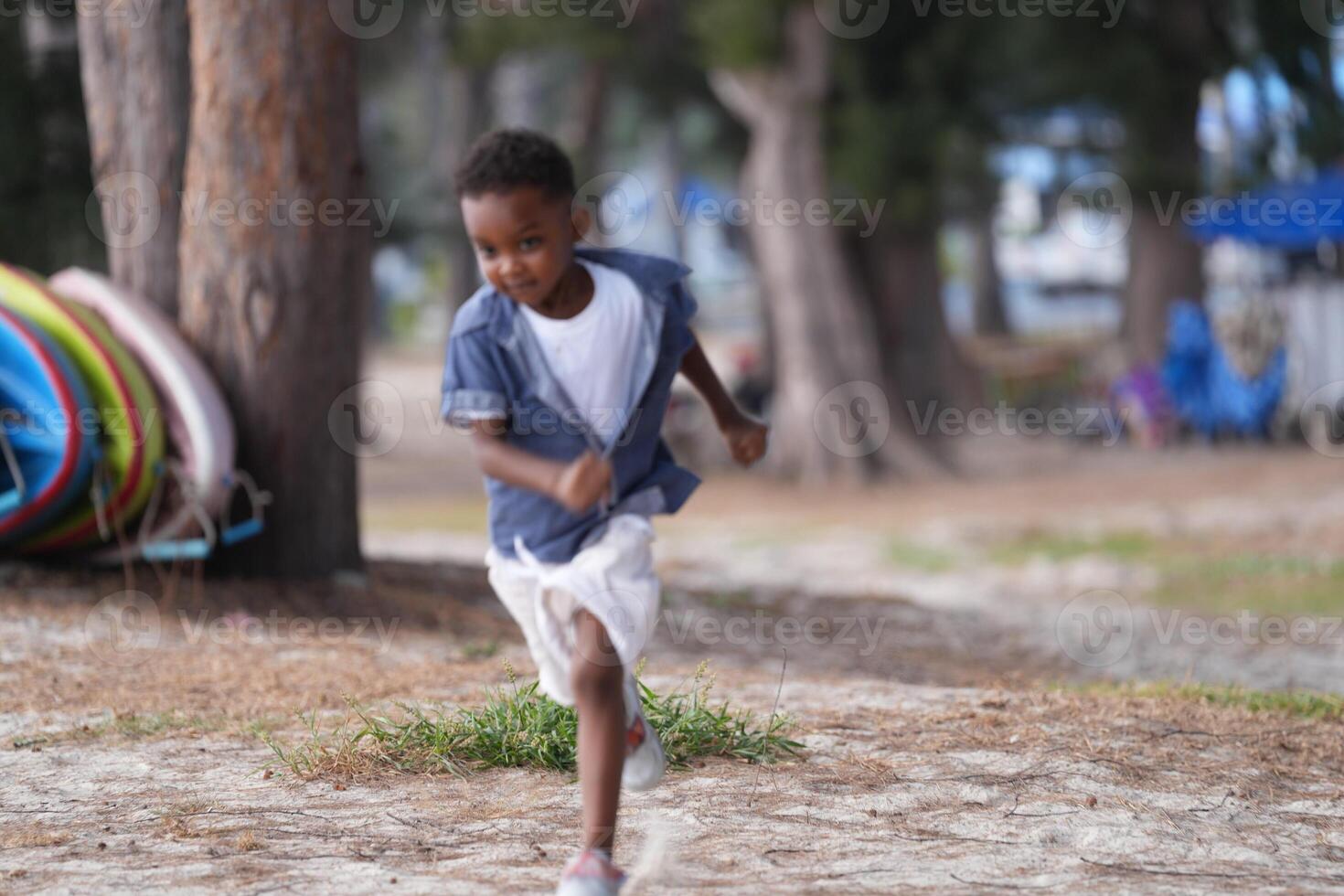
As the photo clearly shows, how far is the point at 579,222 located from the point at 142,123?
4.95m

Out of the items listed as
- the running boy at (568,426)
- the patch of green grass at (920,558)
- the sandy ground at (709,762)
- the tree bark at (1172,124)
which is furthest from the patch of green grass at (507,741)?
the tree bark at (1172,124)

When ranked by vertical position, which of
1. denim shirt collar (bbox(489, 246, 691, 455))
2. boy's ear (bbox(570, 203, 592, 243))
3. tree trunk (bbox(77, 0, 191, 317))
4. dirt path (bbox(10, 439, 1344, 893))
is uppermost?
tree trunk (bbox(77, 0, 191, 317))

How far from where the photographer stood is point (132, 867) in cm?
334

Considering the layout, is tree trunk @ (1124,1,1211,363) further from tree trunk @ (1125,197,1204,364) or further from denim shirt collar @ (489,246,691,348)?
denim shirt collar @ (489,246,691,348)

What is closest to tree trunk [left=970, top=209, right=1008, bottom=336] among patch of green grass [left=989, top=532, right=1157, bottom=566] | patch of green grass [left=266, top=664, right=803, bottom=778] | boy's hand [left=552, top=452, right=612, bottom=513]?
patch of green grass [left=989, top=532, right=1157, bottom=566]

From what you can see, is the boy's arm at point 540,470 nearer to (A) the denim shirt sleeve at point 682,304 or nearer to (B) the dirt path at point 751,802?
(A) the denim shirt sleeve at point 682,304

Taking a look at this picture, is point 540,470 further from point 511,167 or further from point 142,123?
point 142,123

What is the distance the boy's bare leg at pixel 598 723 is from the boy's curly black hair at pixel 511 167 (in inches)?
35.0

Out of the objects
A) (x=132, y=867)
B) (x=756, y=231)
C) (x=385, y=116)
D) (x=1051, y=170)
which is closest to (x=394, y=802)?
(x=132, y=867)

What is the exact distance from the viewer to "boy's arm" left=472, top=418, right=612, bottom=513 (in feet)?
9.96

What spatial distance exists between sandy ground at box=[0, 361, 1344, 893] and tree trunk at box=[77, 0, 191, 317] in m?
1.64

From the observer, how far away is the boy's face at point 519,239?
3.22 metres

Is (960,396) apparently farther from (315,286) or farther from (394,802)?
(394,802)

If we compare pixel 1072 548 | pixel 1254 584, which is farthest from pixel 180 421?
pixel 1072 548
